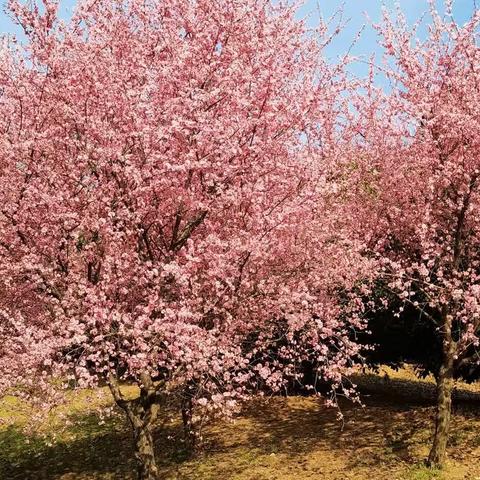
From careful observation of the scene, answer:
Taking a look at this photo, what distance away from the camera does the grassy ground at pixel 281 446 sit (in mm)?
12297

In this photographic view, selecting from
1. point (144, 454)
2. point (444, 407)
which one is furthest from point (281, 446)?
point (144, 454)

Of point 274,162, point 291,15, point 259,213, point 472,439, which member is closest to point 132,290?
point 259,213

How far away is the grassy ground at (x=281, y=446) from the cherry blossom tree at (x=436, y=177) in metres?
1.30

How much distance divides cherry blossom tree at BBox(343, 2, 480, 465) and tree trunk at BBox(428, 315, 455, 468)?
2 centimetres

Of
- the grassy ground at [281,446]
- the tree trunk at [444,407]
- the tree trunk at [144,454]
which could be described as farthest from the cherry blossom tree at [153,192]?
the tree trunk at [444,407]

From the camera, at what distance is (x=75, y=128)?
10.6 meters

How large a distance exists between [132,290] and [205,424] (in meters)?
6.89

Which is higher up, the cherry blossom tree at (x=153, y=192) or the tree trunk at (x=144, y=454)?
the cherry blossom tree at (x=153, y=192)

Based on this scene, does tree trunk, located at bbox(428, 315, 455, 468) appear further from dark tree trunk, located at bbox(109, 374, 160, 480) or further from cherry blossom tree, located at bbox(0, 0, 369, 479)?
dark tree trunk, located at bbox(109, 374, 160, 480)

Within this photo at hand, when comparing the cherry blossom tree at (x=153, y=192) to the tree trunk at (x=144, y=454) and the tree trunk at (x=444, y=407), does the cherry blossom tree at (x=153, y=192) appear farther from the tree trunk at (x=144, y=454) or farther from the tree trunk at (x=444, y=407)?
the tree trunk at (x=444, y=407)

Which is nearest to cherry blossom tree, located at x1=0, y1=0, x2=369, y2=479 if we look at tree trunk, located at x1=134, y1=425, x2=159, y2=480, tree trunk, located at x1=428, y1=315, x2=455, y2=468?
tree trunk, located at x1=134, y1=425, x2=159, y2=480

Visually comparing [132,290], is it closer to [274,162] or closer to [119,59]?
[274,162]

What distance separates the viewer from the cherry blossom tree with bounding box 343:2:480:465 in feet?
37.8

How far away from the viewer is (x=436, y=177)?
38.2 feet
